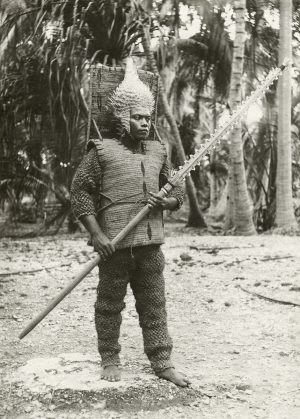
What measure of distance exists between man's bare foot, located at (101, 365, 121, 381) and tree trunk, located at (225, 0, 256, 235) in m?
6.21

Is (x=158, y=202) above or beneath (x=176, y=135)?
beneath

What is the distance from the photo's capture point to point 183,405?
2975mm

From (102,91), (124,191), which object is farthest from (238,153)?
(124,191)

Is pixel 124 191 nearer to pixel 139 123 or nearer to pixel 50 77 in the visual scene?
pixel 139 123

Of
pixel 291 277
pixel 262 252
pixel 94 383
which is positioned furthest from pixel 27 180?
pixel 94 383

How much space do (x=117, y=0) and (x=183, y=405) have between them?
7.42 m

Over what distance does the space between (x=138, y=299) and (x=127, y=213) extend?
0.51 meters

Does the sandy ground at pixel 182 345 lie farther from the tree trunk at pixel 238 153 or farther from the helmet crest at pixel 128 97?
the tree trunk at pixel 238 153

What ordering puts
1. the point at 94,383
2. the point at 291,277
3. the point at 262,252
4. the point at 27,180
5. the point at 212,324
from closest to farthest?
the point at 94,383 < the point at 212,324 < the point at 291,277 < the point at 262,252 < the point at 27,180

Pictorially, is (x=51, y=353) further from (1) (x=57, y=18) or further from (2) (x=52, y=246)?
(1) (x=57, y=18)

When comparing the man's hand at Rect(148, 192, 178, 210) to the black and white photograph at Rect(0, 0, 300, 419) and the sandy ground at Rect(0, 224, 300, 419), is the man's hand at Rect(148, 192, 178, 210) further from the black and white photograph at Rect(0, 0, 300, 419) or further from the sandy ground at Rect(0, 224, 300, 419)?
the sandy ground at Rect(0, 224, 300, 419)

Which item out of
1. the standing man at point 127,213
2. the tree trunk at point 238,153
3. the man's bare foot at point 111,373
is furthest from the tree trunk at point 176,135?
the man's bare foot at point 111,373

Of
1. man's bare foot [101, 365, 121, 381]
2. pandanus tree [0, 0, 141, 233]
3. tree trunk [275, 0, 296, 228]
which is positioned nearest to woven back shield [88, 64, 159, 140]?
man's bare foot [101, 365, 121, 381]

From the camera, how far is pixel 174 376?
3.17 metres
